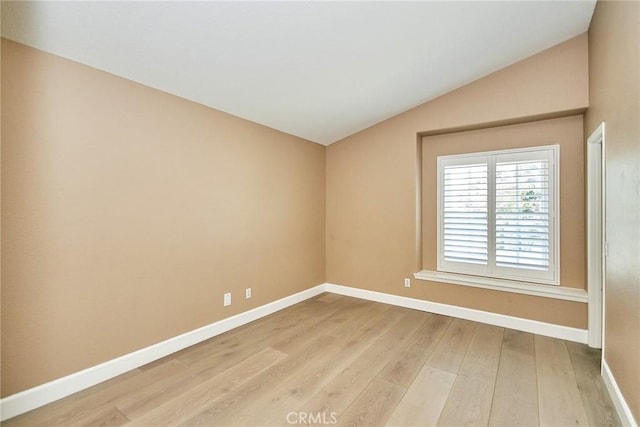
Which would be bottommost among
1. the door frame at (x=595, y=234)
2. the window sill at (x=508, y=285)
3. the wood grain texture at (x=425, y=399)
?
the wood grain texture at (x=425, y=399)

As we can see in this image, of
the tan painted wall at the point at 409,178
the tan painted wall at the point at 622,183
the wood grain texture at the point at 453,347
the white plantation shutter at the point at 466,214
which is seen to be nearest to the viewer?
the tan painted wall at the point at 622,183

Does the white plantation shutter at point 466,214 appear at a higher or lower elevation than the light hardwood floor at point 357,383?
higher

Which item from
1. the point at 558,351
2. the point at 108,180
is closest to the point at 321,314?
the point at 558,351

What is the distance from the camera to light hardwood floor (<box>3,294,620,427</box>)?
1.89 meters

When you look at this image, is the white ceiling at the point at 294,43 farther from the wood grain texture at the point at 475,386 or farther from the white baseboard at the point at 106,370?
the wood grain texture at the point at 475,386

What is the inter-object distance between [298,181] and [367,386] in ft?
8.98

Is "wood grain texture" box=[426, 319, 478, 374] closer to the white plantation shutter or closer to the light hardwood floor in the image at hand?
the light hardwood floor

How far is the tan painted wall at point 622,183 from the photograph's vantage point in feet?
5.39

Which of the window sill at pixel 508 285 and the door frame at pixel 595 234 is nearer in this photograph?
the door frame at pixel 595 234

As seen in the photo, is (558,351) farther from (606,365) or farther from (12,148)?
(12,148)

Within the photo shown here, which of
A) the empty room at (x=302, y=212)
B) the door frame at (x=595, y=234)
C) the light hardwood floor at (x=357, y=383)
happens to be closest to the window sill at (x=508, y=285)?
the empty room at (x=302, y=212)

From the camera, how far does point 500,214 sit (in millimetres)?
3432

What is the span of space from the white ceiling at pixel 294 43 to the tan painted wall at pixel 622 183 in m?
0.66

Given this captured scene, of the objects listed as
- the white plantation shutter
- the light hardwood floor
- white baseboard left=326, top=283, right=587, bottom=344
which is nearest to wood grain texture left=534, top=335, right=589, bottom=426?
the light hardwood floor
